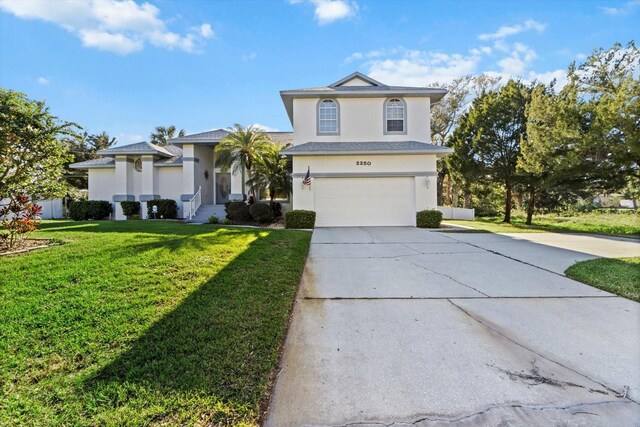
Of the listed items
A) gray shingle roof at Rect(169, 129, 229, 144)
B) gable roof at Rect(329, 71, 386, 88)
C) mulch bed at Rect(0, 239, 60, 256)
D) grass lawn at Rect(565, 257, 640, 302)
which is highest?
gable roof at Rect(329, 71, 386, 88)

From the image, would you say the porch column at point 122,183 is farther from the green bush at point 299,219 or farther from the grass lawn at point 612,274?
the grass lawn at point 612,274

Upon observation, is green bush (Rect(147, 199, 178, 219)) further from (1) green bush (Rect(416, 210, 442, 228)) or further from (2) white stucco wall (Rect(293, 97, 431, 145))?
(1) green bush (Rect(416, 210, 442, 228))

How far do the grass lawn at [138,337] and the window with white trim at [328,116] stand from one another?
34.5ft

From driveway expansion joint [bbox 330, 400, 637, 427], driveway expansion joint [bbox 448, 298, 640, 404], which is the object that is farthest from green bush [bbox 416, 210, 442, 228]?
driveway expansion joint [bbox 330, 400, 637, 427]

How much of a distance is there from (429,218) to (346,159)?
4.64m

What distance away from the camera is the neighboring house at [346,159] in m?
13.5

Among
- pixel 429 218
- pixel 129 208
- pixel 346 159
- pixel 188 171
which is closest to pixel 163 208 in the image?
pixel 129 208

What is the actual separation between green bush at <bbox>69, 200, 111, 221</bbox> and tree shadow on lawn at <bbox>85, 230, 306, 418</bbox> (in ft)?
56.6

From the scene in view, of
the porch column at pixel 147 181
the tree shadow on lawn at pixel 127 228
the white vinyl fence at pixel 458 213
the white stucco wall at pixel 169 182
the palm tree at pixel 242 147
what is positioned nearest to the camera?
the tree shadow on lawn at pixel 127 228

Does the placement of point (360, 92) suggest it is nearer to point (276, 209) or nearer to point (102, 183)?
point (276, 209)

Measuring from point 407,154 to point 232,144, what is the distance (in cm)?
867

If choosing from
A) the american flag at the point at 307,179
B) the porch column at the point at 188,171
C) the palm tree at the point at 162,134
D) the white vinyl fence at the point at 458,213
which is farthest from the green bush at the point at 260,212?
the palm tree at the point at 162,134

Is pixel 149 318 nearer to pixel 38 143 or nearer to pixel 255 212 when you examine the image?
pixel 38 143

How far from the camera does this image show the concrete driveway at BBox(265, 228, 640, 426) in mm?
2207
